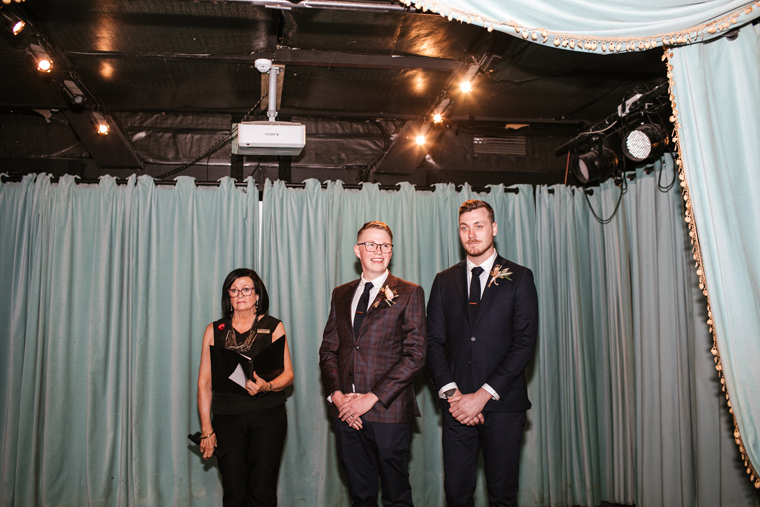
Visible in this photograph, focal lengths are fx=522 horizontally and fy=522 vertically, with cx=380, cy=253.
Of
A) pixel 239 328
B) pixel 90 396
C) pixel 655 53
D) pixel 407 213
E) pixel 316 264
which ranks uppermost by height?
pixel 655 53

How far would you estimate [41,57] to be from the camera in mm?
3086

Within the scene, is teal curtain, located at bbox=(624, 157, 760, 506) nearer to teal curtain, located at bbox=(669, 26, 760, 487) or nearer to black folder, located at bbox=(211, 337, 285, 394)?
teal curtain, located at bbox=(669, 26, 760, 487)

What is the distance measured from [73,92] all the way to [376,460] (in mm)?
3156

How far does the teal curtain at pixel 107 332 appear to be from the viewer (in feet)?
12.3

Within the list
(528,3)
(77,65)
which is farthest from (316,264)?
(528,3)

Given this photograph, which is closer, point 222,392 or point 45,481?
point 222,392

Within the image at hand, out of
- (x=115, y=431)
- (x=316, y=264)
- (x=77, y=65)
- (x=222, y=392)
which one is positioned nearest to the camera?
(x=222, y=392)

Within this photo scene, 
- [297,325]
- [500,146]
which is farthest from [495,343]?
[500,146]

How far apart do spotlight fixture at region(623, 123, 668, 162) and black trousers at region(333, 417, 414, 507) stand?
240cm

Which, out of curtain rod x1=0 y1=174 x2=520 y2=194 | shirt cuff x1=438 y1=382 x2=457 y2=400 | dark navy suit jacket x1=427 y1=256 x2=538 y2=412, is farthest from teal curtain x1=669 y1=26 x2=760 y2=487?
curtain rod x1=0 y1=174 x2=520 y2=194

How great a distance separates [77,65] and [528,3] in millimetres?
3178

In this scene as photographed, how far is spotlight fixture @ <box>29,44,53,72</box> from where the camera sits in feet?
9.84

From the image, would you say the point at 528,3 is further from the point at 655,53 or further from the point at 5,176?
the point at 5,176

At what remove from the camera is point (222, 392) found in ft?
9.86
